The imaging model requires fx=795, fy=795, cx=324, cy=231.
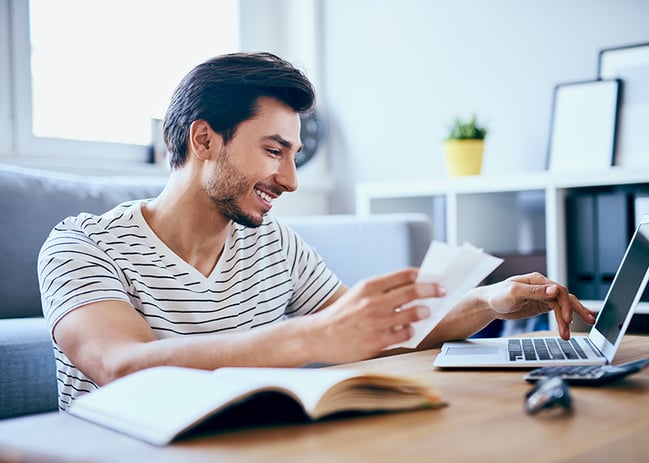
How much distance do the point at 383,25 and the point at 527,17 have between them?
2.11 feet

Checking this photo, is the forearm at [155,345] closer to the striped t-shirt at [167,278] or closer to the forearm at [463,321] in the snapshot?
the striped t-shirt at [167,278]

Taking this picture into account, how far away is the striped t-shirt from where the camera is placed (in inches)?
47.6

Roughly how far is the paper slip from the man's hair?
2.36 feet

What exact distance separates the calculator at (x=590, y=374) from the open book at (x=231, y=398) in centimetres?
18

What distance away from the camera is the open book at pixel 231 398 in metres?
0.73

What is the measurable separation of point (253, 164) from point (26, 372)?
1.91 feet

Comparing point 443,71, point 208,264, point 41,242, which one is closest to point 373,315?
point 208,264

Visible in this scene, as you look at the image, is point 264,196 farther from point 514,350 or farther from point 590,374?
point 590,374

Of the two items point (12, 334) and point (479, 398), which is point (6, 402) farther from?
point (479, 398)

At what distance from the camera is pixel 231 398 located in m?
0.73

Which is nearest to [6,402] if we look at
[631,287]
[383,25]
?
[631,287]

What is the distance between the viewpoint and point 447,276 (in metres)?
0.85

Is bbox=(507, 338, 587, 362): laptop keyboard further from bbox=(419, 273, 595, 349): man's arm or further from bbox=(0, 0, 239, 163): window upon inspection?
bbox=(0, 0, 239, 163): window

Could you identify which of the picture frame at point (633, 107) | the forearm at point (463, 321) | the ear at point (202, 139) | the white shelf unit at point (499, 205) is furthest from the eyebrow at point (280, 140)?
the picture frame at point (633, 107)
